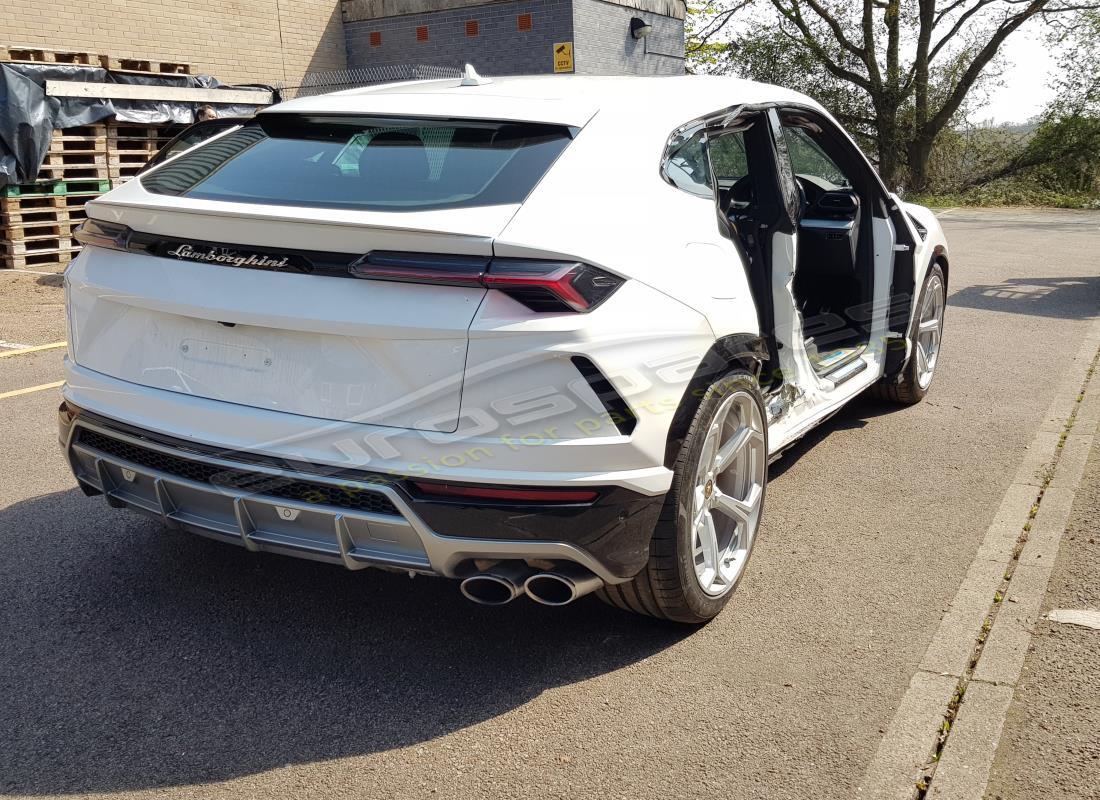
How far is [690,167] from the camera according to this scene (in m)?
3.43

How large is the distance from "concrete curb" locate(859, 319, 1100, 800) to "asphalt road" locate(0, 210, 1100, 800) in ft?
0.24

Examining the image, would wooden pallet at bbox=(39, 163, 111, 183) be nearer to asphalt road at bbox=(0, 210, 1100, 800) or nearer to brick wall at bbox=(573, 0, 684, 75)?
asphalt road at bbox=(0, 210, 1100, 800)

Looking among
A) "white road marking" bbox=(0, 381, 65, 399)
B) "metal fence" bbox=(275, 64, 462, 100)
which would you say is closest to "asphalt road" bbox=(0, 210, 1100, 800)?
"white road marking" bbox=(0, 381, 65, 399)

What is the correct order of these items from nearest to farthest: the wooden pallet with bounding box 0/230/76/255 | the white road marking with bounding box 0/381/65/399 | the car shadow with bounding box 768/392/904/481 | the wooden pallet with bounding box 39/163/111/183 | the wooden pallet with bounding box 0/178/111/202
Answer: the car shadow with bounding box 768/392/904/481, the white road marking with bounding box 0/381/65/399, the wooden pallet with bounding box 0/178/111/202, the wooden pallet with bounding box 0/230/76/255, the wooden pallet with bounding box 39/163/111/183

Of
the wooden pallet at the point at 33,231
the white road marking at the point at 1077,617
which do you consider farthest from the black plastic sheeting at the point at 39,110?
the white road marking at the point at 1077,617

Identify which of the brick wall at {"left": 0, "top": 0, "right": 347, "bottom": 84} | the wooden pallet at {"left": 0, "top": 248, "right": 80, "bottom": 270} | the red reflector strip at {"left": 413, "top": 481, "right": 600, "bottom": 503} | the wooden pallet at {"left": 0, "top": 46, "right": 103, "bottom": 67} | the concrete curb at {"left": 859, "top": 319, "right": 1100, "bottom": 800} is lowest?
the concrete curb at {"left": 859, "top": 319, "right": 1100, "bottom": 800}

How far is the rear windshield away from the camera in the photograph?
9.38 feet

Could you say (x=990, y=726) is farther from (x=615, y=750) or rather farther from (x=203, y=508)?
(x=203, y=508)

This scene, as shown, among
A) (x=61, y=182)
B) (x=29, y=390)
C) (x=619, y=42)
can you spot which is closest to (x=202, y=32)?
(x=61, y=182)

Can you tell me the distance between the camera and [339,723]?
282 cm

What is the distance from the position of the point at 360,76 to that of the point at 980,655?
18771 mm

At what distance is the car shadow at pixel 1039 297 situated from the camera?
9384 mm

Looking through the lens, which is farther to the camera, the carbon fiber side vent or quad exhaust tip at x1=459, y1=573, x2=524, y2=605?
quad exhaust tip at x1=459, y1=573, x2=524, y2=605

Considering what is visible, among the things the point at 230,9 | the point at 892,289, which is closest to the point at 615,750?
the point at 892,289
